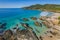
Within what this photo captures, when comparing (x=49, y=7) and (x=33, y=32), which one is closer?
(x=33, y=32)

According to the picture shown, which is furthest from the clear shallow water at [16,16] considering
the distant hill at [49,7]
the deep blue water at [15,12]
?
the distant hill at [49,7]

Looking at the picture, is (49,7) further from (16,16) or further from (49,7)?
(16,16)

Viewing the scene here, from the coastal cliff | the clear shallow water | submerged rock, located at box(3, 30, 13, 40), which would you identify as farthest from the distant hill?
submerged rock, located at box(3, 30, 13, 40)

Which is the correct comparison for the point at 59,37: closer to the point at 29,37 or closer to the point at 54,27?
the point at 54,27

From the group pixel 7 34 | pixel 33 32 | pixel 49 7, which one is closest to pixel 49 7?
pixel 49 7

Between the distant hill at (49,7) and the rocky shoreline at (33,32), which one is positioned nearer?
the rocky shoreline at (33,32)

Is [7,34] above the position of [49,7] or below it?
below

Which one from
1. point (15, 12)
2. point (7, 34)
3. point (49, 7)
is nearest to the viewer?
point (7, 34)

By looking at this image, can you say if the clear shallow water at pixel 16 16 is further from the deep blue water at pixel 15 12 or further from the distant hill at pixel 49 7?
the distant hill at pixel 49 7
